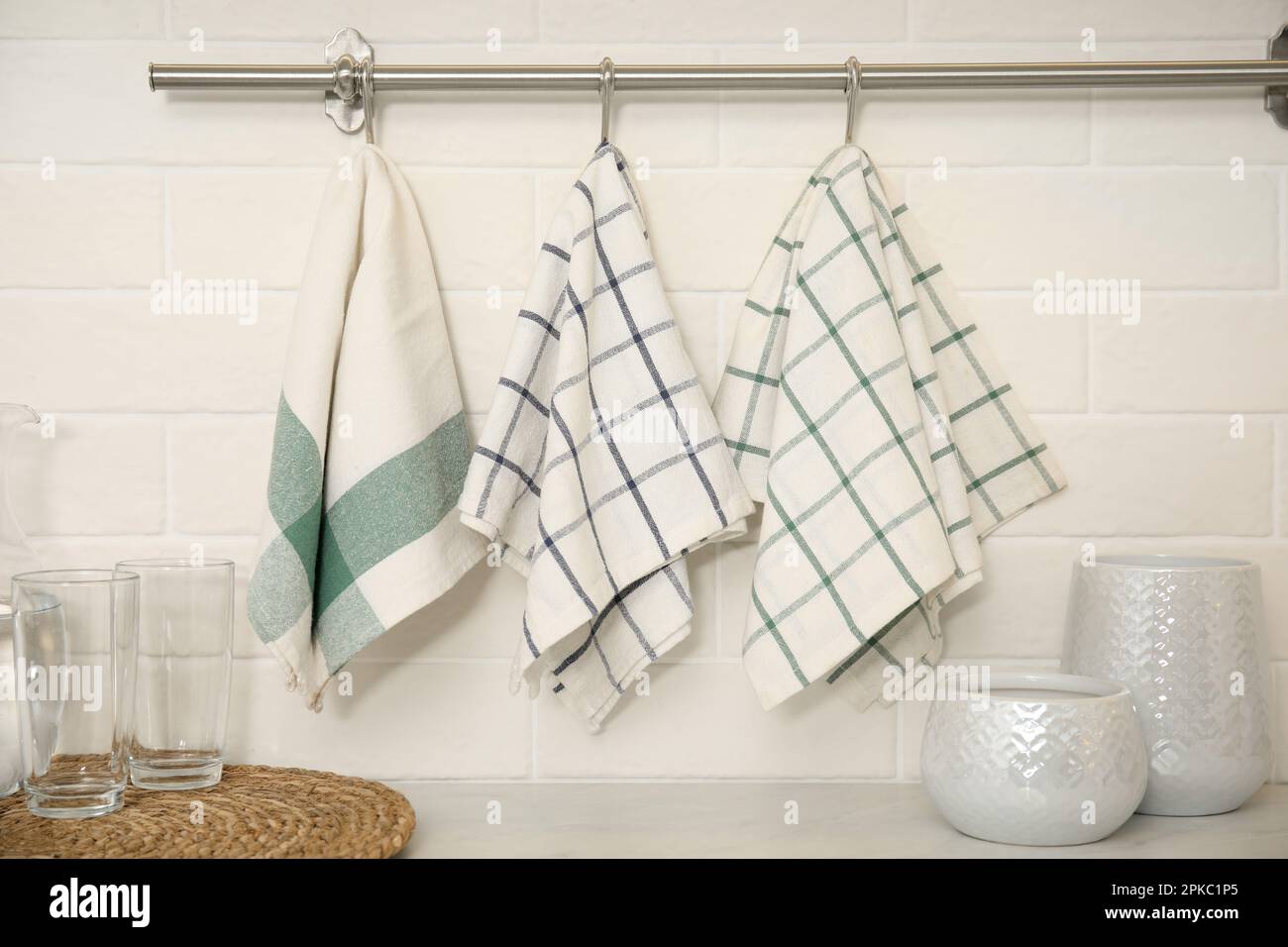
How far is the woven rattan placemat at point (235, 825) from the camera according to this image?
0.69 metres

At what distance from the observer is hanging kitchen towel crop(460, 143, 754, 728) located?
2.61ft

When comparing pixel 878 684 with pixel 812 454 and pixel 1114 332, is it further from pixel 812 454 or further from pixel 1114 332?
pixel 1114 332

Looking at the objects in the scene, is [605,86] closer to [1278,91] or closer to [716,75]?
[716,75]

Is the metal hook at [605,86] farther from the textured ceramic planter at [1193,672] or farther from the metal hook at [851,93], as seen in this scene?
the textured ceramic planter at [1193,672]

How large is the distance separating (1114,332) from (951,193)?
18 centimetres

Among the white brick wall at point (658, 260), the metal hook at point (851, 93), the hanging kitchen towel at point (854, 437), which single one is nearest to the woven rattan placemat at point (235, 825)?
the white brick wall at point (658, 260)

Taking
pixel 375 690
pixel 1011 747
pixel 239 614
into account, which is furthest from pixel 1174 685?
pixel 239 614

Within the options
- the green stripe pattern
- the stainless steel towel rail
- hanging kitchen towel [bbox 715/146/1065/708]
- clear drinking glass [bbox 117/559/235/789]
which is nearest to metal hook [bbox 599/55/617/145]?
the stainless steel towel rail

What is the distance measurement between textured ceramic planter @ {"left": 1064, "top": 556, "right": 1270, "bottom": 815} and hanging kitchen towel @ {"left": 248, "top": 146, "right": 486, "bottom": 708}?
1.62ft

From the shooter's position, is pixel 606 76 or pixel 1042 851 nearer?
pixel 1042 851

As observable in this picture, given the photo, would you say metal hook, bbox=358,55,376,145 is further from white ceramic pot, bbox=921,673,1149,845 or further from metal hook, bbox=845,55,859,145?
white ceramic pot, bbox=921,673,1149,845

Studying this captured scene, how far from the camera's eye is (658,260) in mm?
894

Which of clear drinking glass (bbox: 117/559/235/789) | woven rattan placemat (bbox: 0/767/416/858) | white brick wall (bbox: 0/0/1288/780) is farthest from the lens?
white brick wall (bbox: 0/0/1288/780)

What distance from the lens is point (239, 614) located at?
0.90 metres
